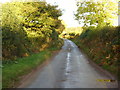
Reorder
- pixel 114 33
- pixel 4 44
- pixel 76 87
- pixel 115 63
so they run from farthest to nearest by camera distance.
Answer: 1. pixel 114 33
2. pixel 4 44
3. pixel 115 63
4. pixel 76 87

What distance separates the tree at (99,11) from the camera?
23.5 m

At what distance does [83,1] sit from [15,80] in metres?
19.2

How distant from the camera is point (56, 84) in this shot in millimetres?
8844

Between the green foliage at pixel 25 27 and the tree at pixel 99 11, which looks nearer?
the green foliage at pixel 25 27

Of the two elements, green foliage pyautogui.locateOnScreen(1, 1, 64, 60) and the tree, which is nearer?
green foliage pyautogui.locateOnScreen(1, 1, 64, 60)

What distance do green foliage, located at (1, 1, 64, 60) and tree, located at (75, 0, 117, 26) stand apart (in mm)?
5325

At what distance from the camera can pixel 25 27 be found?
25.4 metres

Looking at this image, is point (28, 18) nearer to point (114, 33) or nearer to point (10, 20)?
point (10, 20)

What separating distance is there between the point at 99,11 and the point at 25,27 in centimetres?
1137

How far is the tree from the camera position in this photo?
23531 millimetres

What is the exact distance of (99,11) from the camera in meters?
24.3

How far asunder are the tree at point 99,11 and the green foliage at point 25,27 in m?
5.32

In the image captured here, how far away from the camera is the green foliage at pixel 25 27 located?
15109 millimetres

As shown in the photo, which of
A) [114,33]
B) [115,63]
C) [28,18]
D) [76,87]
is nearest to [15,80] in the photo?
[76,87]
